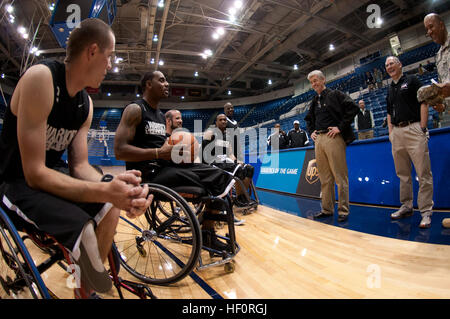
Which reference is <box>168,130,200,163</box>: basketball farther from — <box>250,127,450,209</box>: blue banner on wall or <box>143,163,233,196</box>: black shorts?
<box>250,127,450,209</box>: blue banner on wall

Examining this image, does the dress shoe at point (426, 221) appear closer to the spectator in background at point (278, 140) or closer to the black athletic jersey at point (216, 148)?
the black athletic jersey at point (216, 148)

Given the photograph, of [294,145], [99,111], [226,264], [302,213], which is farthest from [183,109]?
[226,264]

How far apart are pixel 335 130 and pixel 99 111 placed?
2092 cm

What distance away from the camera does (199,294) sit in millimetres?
1319

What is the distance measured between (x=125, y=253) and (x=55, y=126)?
149cm

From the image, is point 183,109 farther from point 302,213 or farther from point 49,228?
point 49,228

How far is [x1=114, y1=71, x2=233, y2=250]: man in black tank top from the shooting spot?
1655 millimetres

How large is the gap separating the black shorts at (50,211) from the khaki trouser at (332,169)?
2.74 meters

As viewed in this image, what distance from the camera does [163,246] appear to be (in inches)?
84.7

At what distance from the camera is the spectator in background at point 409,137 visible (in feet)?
7.70

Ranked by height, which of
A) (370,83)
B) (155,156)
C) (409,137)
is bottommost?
(155,156)

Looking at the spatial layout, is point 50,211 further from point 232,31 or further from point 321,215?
point 232,31

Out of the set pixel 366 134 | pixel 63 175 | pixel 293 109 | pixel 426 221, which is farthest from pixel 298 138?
pixel 293 109

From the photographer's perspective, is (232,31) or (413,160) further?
(232,31)
